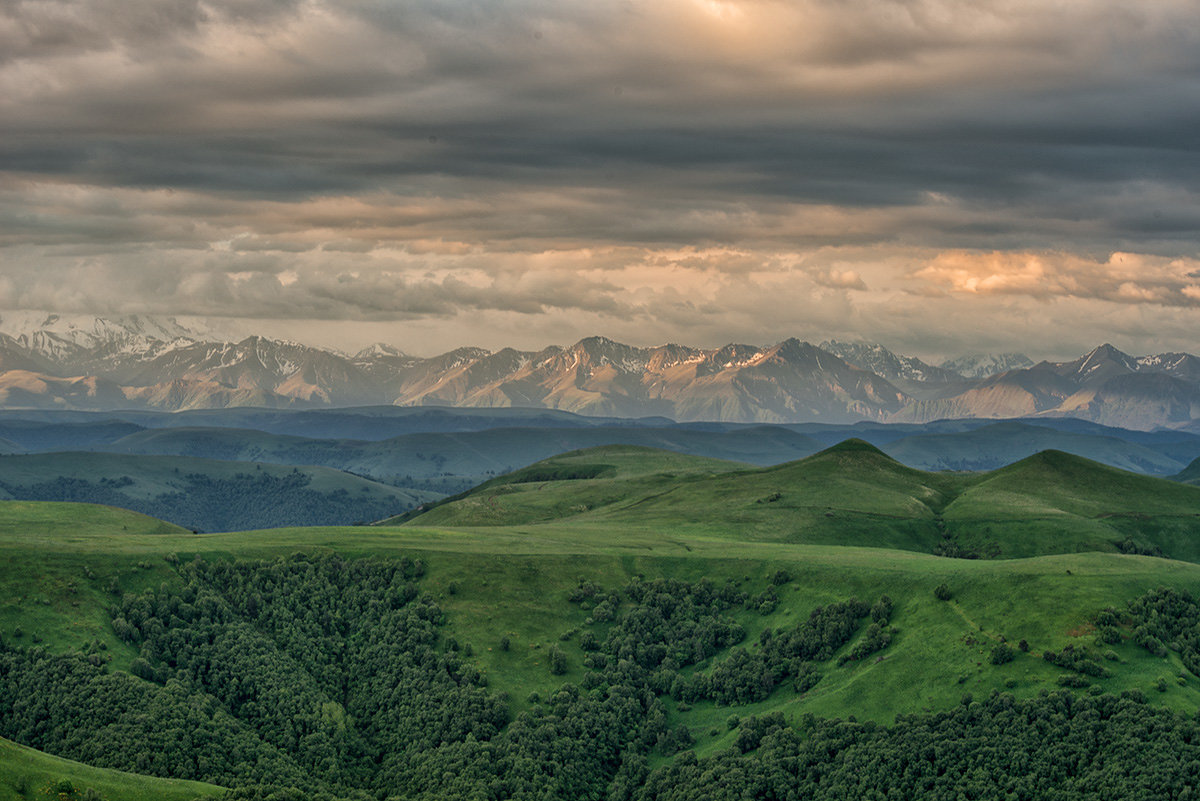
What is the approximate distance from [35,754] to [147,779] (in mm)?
18565

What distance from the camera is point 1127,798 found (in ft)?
645

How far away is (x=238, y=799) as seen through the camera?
197750mm

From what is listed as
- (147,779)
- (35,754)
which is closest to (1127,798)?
(147,779)

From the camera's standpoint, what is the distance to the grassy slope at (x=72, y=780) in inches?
6954

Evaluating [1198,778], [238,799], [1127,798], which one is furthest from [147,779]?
[1198,778]

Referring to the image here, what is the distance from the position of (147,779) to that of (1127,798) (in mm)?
166919

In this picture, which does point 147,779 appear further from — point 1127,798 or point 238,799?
point 1127,798

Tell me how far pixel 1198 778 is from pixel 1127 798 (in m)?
12.7

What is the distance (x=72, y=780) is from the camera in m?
181

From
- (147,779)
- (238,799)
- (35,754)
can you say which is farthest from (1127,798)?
(35,754)

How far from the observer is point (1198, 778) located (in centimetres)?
19712

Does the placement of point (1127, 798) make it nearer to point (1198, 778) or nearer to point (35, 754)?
point (1198, 778)

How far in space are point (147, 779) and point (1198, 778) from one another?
17918 cm

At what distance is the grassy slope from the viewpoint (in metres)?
177
